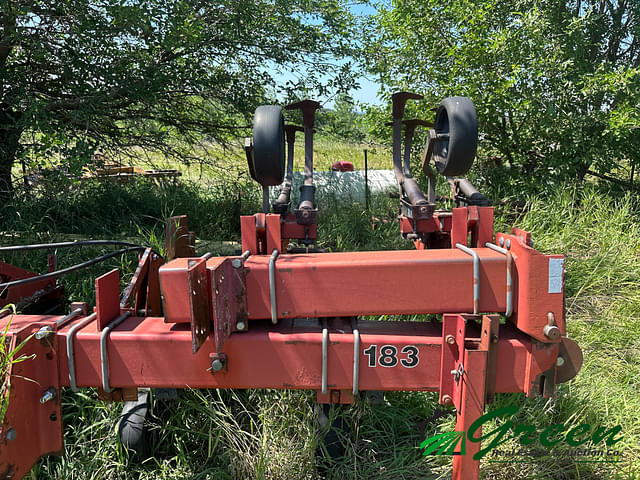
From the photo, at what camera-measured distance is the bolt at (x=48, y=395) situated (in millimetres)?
1874

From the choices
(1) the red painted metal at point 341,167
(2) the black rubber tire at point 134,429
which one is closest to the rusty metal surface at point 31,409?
(2) the black rubber tire at point 134,429

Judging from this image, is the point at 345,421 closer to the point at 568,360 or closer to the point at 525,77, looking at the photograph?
the point at 568,360

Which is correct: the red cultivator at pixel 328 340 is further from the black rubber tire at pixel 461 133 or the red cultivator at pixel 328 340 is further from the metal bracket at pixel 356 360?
the black rubber tire at pixel 461 133

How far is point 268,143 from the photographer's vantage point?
2.49 meters

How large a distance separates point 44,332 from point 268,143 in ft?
4.42

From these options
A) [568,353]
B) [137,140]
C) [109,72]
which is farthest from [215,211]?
Result: [568,353]

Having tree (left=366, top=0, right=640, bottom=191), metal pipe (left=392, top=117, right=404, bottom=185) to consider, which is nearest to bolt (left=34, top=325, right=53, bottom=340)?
metal pipe (left=392, top=117, right=404, bottom=185)

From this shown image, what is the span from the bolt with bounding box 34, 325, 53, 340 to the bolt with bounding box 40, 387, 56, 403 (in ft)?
0.72

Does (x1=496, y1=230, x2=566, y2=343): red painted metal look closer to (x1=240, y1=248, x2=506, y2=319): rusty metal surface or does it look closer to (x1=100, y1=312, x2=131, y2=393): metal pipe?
(x1=240, y1=248, x2=506, y2=319): rusty metal surface

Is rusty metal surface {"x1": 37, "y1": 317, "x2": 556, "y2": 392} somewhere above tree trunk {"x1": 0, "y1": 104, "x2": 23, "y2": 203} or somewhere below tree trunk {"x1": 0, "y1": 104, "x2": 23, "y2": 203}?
below

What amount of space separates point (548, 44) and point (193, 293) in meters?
6.19

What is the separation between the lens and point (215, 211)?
6480 mm

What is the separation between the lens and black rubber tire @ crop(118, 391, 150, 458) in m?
2.53

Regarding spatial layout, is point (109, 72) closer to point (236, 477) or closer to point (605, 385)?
point (236, 477)
